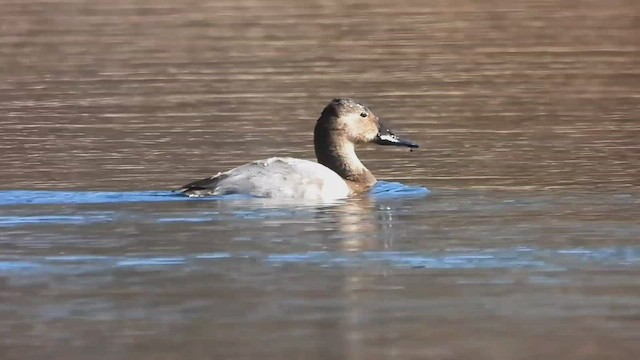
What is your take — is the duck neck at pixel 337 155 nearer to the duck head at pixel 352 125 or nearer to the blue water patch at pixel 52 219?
the duck head at pixel 352 125

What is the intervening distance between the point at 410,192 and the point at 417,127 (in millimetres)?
4038

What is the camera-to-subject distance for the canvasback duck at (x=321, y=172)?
1267 cm

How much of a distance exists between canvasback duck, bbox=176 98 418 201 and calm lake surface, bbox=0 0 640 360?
20 centimetres

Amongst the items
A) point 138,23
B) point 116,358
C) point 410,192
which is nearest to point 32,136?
point 410,192

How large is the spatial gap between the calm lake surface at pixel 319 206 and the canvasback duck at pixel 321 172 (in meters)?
0.20

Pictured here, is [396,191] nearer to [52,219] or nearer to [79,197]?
[79,197]

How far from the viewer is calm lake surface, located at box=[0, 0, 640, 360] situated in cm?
842

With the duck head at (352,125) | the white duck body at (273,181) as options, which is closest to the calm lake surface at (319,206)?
the white duck body at (273,181)

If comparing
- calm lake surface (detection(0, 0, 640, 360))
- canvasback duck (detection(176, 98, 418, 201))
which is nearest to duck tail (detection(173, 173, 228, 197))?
canvasback duck (detection(176, 98, 418, 201))

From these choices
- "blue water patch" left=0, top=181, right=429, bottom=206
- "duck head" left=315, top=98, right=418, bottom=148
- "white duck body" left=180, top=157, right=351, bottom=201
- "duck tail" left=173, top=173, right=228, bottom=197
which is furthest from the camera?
"duck head" left=315, top=98, right=418, bottom=148

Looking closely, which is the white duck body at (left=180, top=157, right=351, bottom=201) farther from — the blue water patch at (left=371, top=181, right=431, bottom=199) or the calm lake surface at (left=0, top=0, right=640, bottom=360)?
the blue water patch at (left=371, top=181, right=431, bottom=199)

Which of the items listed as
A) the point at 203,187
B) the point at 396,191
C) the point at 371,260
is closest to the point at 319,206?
the point at 203,187

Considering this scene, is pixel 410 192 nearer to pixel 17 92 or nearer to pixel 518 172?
pixel 518 172

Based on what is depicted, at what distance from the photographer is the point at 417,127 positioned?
17172mm
